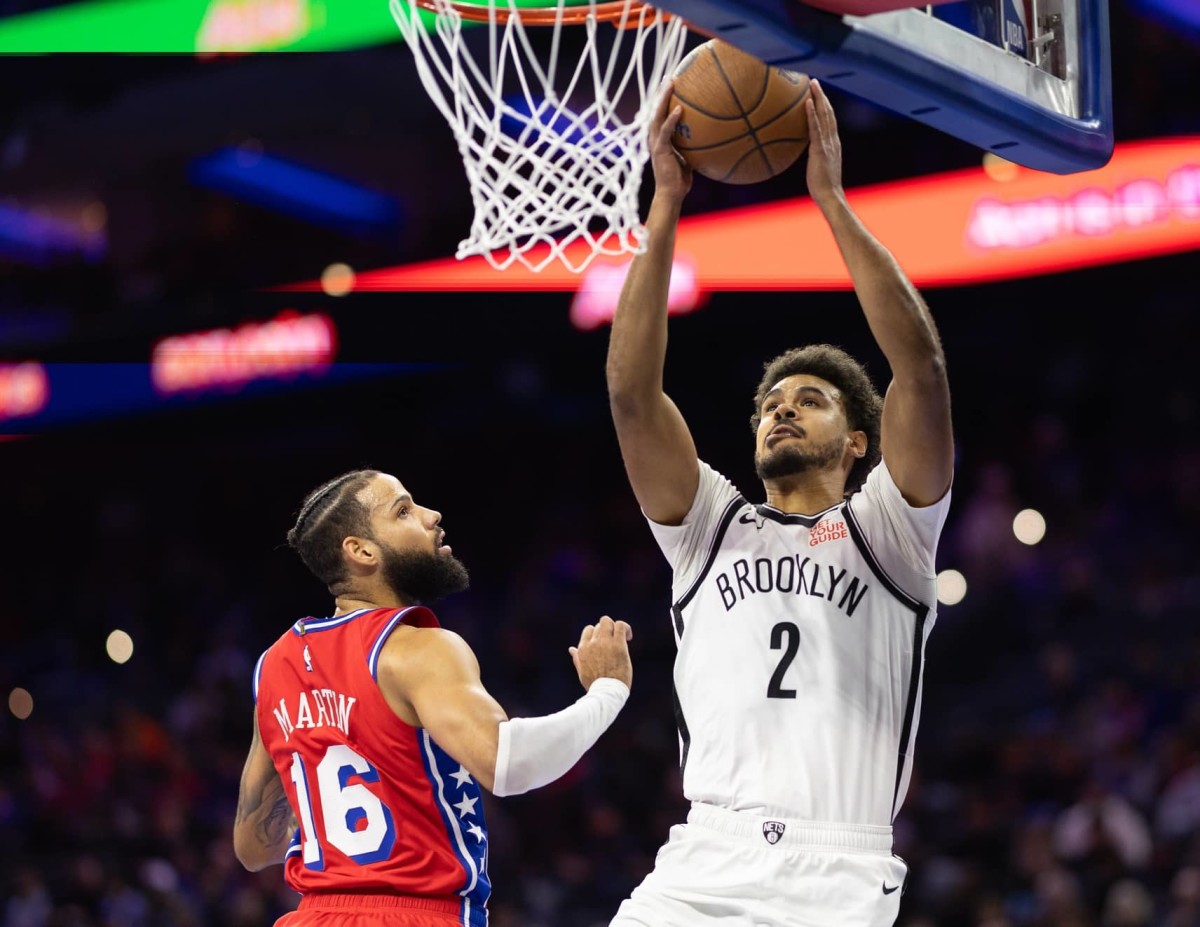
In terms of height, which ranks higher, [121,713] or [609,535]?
[609,535]

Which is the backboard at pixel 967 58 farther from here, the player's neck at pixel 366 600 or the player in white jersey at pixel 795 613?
the player's neck at pixel 366 600

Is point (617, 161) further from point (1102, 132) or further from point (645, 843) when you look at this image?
point (645, 843)

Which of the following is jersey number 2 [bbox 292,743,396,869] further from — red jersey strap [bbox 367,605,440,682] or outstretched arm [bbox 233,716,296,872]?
outstretched arm [bbox 233,716,296,872]

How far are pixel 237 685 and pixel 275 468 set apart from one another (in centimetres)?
396

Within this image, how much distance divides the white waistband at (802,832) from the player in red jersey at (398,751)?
1.31 feet

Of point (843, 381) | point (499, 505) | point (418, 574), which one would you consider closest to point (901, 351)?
point (843, 381)

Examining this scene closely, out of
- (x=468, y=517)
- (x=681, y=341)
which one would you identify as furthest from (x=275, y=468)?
(x=681, y=341)

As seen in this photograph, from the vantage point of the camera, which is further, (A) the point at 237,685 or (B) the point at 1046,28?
(A) the point at 237,685

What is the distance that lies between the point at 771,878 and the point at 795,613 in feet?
2.02

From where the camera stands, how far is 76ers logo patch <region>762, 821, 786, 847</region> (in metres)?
3.51

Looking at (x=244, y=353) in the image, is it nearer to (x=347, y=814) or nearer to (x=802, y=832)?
(x=347, y=814)

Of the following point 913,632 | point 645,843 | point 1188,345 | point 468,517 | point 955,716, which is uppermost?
point 1188,345

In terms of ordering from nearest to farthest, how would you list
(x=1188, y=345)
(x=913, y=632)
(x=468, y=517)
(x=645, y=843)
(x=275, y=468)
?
1. (x=913, y=632)
2. (x=645, y=843)
3. (x=1188, y=345)
4. (x=468, y=517)
5. (x=275, y=468)

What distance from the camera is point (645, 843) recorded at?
11031 mm
